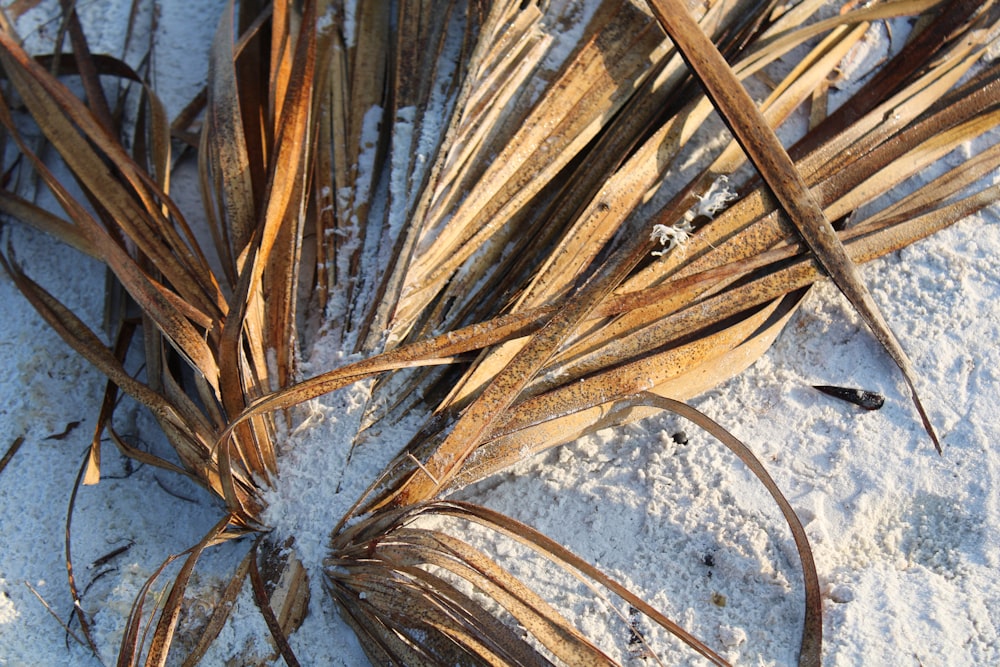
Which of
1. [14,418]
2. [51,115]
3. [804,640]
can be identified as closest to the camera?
[804,640]

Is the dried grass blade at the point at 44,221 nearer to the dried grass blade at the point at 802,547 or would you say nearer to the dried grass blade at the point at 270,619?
the dried grass blade at the point at 270,619

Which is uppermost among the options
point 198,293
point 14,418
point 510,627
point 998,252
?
point 998,252

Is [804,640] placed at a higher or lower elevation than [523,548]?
higher

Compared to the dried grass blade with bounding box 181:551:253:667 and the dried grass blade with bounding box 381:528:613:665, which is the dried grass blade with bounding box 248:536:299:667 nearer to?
the dried grass blade with bounding box 181:551:253:667

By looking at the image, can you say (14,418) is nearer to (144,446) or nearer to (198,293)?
(144,446)

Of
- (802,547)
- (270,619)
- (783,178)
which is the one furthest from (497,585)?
(783,178)

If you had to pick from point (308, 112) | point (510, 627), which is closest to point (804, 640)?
point (510, 627)

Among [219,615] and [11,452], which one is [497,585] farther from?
[11,452]

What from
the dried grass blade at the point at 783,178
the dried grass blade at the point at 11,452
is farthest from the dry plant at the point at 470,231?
the dried grass blade at the point at 11,452
